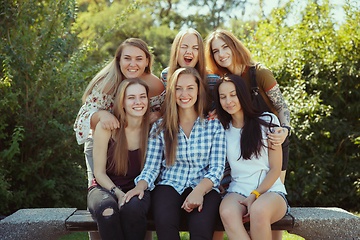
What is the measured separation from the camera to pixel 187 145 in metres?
2.61

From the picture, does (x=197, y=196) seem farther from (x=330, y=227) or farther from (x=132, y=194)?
(x=330, y=227)

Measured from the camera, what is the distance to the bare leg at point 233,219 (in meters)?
2.19

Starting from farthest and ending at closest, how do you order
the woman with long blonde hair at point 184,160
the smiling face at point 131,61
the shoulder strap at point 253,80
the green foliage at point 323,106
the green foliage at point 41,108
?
the green foliage at point 323,106 < the green foliage at point 41,108 < the smiling face at point 131,61 < the shoulder strap at point 253,80 < the woman with long blonde hair at point 184,160

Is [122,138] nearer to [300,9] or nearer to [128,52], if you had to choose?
[128,52]

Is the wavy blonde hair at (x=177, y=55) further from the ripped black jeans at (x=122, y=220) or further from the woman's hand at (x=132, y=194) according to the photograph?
the ripped black jeans at (x=122, y=220)

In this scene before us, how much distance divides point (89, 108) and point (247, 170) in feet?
4.73

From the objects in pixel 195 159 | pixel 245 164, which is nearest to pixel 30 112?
pixel 195 159

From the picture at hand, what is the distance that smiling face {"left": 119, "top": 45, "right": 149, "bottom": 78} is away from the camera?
115 inches

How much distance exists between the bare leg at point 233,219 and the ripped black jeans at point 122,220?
534 mm

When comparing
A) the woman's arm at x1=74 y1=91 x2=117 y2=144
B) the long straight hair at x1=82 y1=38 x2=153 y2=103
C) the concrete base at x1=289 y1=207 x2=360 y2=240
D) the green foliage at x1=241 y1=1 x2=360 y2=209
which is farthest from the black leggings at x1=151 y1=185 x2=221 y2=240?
the green foliage at x1=241 y1=1 x2=360 y2=209

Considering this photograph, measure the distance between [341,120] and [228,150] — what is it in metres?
2.49

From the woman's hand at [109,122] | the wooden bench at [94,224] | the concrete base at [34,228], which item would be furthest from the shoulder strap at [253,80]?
the concrete base at [34,228]

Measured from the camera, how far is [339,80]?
14.3 ft

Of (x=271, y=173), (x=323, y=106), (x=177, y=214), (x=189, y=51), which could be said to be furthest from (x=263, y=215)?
(x=323, y=106)
